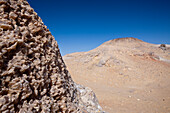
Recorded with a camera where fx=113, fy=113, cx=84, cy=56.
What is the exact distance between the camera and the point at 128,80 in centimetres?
1398

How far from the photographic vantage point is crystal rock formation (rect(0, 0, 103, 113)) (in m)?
2.09

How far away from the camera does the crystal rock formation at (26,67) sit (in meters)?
2.09

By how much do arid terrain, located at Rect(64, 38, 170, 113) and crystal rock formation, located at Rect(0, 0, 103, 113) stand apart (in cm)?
509

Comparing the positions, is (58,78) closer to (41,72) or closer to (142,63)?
(41,72)

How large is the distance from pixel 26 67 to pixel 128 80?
1364cm

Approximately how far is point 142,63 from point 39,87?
18.5m

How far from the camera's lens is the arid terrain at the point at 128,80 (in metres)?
8.20

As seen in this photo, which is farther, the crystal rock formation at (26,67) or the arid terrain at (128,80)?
the arid terrain at (128,80)

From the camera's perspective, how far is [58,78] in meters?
3.32

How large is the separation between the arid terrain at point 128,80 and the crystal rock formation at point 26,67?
5094mm

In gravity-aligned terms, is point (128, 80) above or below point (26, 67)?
below

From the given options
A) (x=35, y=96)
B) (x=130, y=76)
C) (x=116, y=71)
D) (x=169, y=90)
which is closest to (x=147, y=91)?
(x=169, y=90)

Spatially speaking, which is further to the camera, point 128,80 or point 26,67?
point 128,80

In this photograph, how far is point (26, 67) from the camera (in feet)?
7.88
